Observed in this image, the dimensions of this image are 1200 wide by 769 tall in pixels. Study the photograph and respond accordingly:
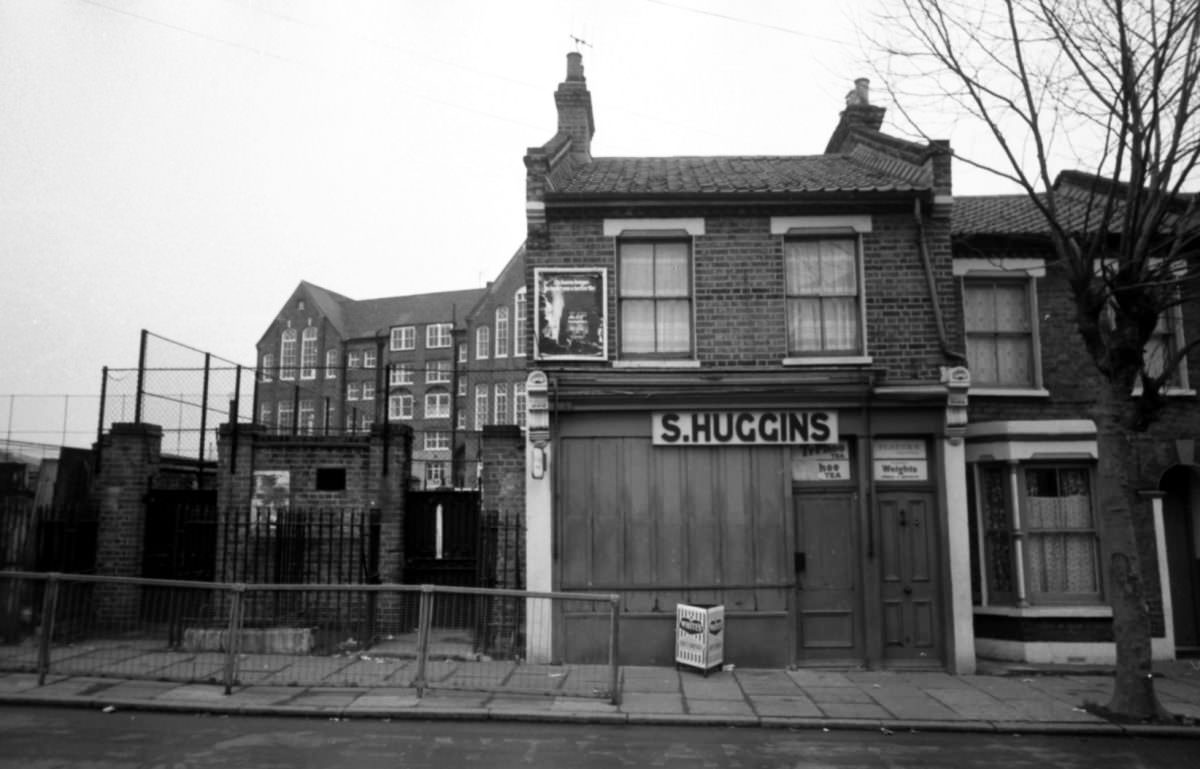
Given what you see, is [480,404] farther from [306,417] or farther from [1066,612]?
[1066,612]

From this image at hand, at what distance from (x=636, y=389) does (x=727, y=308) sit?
5.96 ft

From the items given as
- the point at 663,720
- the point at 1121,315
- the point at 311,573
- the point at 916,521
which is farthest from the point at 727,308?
the point at 311,573

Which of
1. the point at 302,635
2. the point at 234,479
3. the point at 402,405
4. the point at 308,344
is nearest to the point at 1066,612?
the point at 302,635

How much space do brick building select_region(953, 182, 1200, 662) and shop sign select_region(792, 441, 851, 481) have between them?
2349 millimetres

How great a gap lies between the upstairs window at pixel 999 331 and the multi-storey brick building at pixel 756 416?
1.23 m

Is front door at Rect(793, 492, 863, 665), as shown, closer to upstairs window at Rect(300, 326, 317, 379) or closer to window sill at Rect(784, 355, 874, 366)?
window sill at Rect(784, 355, 874, 366)

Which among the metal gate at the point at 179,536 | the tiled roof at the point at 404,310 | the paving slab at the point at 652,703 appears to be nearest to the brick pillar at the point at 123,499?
the metal gate at the point at 179,536

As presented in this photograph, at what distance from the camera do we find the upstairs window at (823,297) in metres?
12.6

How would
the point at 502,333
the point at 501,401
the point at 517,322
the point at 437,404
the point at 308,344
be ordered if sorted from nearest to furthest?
the point at 517,322
the point at 501,401
the point at 502,333
the point at 437,404
the point at 308,344

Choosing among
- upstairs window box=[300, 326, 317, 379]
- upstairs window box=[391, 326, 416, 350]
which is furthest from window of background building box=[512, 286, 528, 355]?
upstairs window box=[300, 326, 317, 379]

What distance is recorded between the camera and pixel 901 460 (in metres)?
12.2

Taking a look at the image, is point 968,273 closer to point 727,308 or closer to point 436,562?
point 727,308

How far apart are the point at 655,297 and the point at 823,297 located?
2445 mm

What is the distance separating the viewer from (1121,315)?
9.89m
